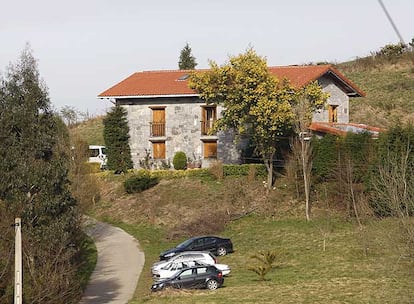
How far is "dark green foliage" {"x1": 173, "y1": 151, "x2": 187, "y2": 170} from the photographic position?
49.6 metres

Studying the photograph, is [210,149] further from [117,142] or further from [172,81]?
[117,142]

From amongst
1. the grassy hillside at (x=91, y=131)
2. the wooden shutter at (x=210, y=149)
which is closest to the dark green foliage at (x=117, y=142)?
the wooden shutter at (x=210, y=149)

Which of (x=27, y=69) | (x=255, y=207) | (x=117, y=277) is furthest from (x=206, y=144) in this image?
(x=27, y=69)

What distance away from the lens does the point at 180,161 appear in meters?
49.6

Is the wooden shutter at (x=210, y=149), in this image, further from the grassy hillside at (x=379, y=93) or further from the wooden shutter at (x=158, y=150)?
the grassy hillside at (x=379, y=93)

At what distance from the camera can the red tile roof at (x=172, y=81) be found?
4972 centimetres

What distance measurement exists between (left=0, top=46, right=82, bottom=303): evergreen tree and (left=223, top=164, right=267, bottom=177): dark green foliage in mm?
18304

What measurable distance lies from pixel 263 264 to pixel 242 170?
16006 millimetres

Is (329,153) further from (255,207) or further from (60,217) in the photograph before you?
(60,217)

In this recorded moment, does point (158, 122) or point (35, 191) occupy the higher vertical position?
point (158, 122)

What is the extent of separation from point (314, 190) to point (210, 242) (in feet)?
29.4

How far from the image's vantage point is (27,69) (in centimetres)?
2873

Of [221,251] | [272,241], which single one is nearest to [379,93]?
[272,241]

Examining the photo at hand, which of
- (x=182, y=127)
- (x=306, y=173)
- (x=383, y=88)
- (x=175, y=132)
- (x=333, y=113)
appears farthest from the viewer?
(x=383, y=88)
